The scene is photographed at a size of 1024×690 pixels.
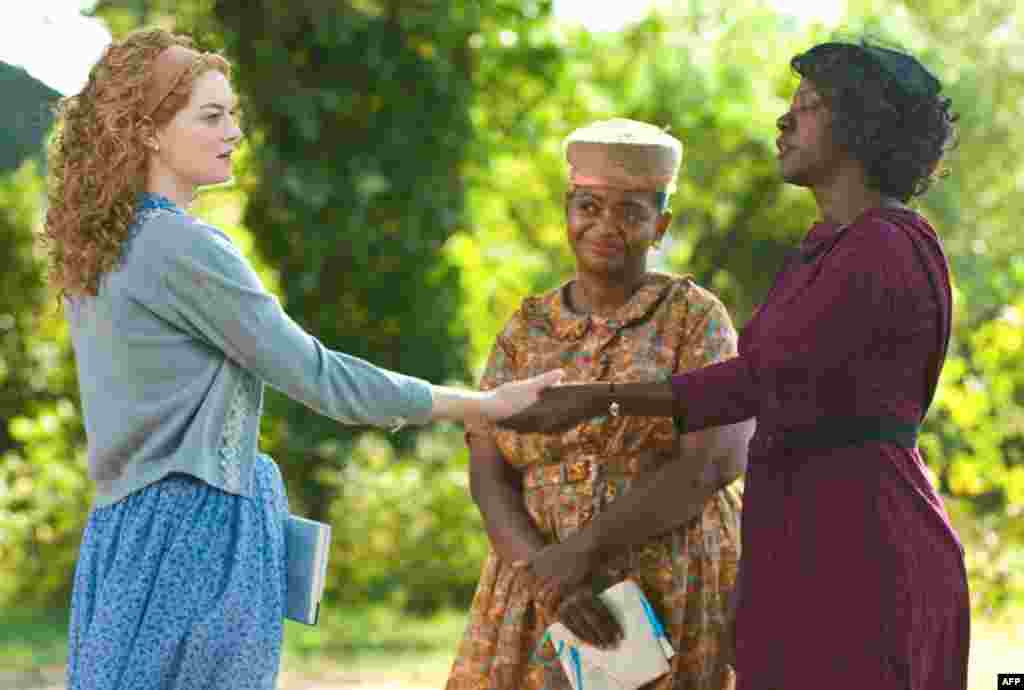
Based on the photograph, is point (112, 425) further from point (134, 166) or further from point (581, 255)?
point (581, 255)

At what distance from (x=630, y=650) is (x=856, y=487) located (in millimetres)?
605

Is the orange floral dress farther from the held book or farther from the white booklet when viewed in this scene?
the held book

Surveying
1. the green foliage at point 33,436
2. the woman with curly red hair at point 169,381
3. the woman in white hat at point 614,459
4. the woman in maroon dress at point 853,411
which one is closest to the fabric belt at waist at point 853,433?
the woman in maroon dress at point 853,411

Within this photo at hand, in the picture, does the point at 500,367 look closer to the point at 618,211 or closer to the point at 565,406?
the point at 565,406

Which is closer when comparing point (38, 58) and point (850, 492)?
point (850, 492)

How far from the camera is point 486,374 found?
12.7 ft

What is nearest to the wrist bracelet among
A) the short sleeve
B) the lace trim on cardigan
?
the short sleeve

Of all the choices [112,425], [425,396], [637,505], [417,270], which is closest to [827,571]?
[637,505]

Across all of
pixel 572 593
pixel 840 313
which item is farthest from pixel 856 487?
pixel 572 593

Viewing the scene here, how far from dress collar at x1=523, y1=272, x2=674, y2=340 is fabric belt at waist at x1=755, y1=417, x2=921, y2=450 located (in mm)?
563

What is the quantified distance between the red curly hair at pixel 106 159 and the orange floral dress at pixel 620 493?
99cm

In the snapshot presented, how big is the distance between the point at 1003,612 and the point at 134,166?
6307 mm

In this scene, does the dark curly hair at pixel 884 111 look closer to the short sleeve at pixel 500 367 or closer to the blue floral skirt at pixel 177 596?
the short sleeve at pixel 500 367

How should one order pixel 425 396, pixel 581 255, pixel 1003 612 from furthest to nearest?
pixel 1003 612, pixel 581 255, pixel 425 396
